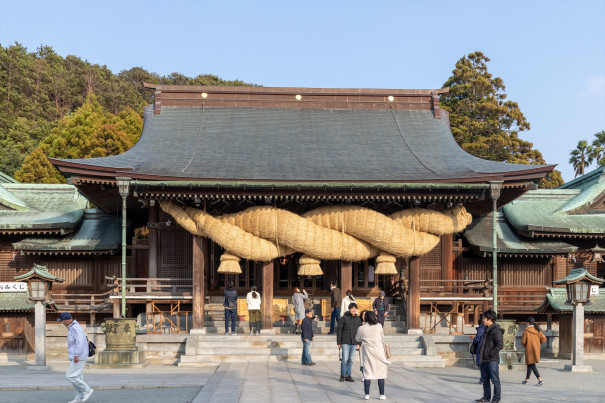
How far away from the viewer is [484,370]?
11914 mm

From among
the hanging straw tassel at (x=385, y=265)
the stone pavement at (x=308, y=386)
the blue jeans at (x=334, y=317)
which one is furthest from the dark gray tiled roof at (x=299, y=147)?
the stone pavement at (x=308, y=386)

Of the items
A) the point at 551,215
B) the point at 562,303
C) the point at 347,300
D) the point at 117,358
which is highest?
the point at 551,215

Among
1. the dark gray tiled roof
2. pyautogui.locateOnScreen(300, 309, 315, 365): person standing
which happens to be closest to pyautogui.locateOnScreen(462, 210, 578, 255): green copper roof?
the dark gray tiled roof

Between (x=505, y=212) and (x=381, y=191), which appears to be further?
(x=505, y=212)

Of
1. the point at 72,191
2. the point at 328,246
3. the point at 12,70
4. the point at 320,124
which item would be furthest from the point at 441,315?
the point at 12,70

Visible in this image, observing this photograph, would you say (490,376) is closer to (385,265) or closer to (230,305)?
(385,265)

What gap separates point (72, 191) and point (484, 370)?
67.6ft

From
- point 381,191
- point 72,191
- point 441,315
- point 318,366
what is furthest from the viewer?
point 72,191

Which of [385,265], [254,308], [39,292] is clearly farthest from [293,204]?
[39,292]

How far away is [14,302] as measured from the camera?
22.0 m

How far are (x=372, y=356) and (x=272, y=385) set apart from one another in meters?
2.77

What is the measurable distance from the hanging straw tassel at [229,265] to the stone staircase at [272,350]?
2.07 metres

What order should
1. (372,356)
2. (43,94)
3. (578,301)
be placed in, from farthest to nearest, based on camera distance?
(43,94), (578,301), (372,356)

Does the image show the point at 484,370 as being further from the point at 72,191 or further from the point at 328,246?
the point at 72,191
